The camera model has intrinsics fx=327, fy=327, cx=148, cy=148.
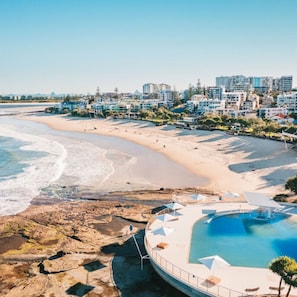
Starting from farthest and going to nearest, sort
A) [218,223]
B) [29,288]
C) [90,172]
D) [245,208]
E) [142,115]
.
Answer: [142,115] → [90,172] → [245,208] → [218,223] → [29,288]

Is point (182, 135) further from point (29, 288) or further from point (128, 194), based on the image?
point (29, 288)

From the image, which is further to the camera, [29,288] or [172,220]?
[172,220]

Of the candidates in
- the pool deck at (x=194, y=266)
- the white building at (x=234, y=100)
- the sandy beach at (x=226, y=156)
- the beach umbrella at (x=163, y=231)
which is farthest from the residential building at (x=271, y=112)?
the beach umbrella at (x=163, y=231)

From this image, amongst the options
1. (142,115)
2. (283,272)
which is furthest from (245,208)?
(142,115)

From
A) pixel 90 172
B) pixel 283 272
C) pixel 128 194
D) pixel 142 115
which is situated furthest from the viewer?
pixel 142 115

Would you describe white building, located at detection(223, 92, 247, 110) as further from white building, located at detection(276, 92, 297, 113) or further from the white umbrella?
the white umbrella

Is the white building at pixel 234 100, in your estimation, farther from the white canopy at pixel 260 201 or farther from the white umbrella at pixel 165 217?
the white umbrella at pixel 165 217
